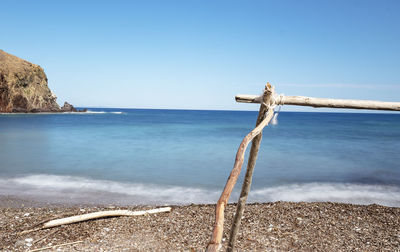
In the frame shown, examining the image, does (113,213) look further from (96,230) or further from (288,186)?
(288,186)

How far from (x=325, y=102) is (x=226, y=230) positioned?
2.97 meters

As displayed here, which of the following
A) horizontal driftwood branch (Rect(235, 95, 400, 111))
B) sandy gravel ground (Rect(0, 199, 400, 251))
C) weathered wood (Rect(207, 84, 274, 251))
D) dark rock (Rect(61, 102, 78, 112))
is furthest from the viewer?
dark rock (Rect(61, 102, 78, 112))

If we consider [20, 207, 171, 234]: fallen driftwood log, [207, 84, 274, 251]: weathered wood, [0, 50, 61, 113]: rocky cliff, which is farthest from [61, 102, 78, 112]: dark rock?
[207, 84, 274, 251]: weathered wood

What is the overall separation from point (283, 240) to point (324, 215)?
5.02 feet

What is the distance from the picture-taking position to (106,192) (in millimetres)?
8391

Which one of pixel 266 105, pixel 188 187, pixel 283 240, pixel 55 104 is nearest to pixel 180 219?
pixel 283 240

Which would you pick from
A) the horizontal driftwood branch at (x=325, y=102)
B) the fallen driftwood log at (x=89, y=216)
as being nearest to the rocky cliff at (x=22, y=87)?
the fallen driftwood log at (x=89, y=216)

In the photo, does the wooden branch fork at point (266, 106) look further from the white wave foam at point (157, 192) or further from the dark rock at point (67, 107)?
the dark rock at point (67, 107)

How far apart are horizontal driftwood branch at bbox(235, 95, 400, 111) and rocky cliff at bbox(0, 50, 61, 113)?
7162cm

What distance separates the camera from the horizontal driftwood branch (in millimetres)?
3077

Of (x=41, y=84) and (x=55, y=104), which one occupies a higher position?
(x=41, y=84)

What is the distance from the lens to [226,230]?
16.5 feet

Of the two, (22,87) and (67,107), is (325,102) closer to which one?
(22,87)

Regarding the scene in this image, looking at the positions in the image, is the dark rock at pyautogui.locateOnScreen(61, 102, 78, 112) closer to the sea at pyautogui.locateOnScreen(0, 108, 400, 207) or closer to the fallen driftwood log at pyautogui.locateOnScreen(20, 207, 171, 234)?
the sea at pyautogui.locateOnScreen(0, 108, 400, 207)
